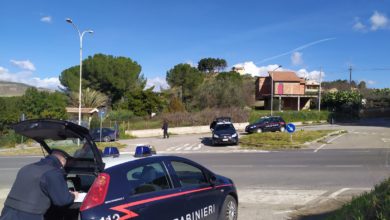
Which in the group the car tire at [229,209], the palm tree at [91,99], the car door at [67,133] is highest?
the palm tree at [91,99]

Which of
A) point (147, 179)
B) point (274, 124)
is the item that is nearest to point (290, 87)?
point (274, 124)

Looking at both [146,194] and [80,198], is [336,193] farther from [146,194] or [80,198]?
[80,198]

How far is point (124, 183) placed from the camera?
510cm

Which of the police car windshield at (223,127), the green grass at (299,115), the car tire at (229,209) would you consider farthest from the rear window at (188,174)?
the green grass at (299,115)

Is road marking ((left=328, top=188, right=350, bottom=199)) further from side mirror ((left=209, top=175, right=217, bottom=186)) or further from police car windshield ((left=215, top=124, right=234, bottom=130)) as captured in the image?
police car windshield ((left=215, top=124, right=234, bottom=130))

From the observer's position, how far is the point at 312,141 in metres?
29.8

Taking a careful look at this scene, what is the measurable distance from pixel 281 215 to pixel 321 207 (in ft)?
3.58

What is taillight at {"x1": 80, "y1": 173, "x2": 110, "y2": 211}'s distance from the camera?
4.76 metres

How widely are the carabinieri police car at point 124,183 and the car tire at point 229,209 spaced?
0.33 meters

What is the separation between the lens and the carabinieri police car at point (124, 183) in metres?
4.87

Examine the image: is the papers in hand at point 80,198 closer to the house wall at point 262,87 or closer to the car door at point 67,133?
the car door at point 67,133

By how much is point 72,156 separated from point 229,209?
2.65m

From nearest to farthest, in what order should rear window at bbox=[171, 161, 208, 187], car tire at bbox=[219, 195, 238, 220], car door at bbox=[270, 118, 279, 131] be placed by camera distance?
rear window at bbox=[171, 161, 208, 187] < car tire at bbox=[219, 195, 238, 220] < car door at bbox=[270, 118, 279, 131]

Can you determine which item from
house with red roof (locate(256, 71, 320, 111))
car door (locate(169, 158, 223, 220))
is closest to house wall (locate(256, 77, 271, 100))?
house with red roof (locate(256, 71, 320, 111))
